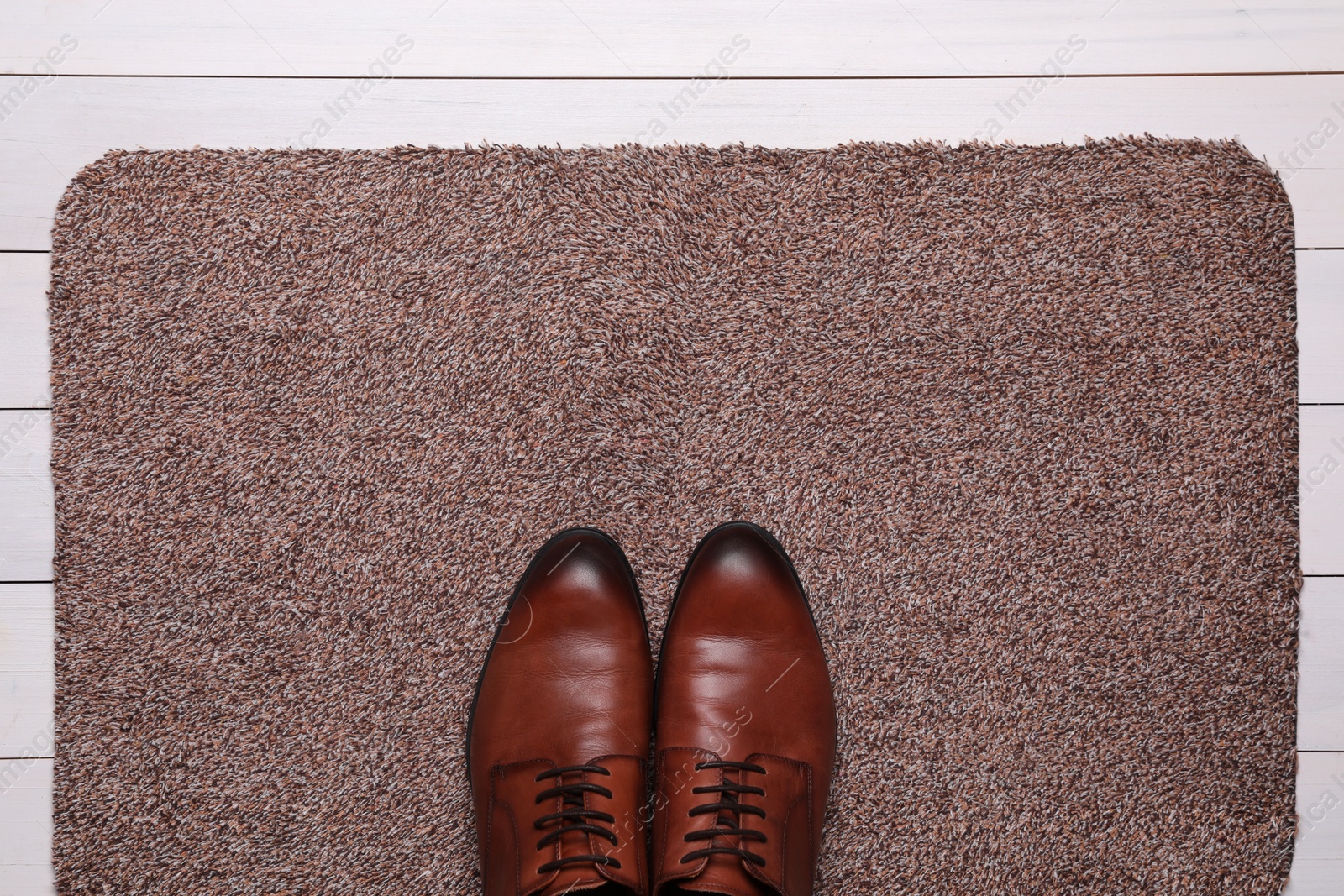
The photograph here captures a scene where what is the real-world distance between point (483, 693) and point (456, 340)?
0.34 m

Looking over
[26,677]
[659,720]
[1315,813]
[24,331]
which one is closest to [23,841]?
[26,677]

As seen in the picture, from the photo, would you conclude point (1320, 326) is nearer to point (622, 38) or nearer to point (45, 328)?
point (622, 38)

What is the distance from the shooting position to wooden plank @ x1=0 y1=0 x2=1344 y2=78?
71 cm

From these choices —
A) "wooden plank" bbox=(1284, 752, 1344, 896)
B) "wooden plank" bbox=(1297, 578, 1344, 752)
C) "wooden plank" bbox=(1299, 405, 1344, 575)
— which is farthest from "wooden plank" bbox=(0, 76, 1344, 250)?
"wooden plank" bbox=(1284, 752, 1344, 896)

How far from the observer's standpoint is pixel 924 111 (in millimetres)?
709

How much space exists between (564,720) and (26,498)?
58 cm

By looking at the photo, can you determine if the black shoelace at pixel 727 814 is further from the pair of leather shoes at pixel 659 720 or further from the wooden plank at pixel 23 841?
the wooden plank at pixel 23 841

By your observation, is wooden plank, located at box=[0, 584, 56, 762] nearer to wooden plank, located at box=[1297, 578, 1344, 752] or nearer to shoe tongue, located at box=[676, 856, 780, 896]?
shoe tongue, located at box=[676, 856, 780, 896]

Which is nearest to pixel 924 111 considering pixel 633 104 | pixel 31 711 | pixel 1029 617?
pixel 633 104

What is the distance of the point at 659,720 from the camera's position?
0.67 meters

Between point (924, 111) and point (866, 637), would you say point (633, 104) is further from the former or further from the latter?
point (866, 637)

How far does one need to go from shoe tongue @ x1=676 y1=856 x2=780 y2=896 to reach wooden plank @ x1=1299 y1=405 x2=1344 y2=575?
63 centimetres

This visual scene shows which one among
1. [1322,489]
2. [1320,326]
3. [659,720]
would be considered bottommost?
[659,720]

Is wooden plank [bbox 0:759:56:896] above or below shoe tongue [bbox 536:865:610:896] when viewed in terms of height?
above
